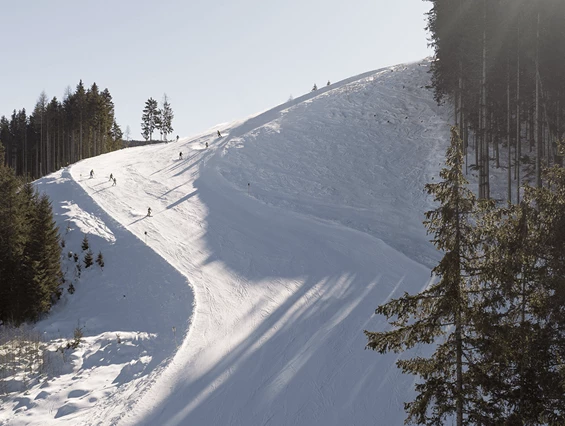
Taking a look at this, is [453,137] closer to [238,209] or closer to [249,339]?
[249,339]

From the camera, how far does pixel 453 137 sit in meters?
9.04

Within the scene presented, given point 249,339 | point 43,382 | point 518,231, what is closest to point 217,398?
point 249,339

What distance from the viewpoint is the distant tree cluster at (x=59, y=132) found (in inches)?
2408

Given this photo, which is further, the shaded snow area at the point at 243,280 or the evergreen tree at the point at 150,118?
the evergreen tree at the point at 150,118

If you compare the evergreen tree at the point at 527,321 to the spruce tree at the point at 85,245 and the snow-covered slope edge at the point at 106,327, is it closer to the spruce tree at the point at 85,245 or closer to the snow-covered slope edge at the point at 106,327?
the snow-covered slope edge at the point at 106,327

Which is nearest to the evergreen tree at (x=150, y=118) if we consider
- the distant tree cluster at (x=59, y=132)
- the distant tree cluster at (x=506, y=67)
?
the distant tree cluster at (x=59, y=132)

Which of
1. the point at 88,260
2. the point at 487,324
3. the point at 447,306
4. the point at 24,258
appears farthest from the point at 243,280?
the point at 487,324

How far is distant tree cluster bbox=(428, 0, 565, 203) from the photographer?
2584 cm

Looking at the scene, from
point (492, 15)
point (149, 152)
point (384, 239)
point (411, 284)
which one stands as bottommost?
point (411, 284)

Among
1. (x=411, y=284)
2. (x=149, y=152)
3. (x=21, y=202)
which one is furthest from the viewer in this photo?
(x=149, y=152)

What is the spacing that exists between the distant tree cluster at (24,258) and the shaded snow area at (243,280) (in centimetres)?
127

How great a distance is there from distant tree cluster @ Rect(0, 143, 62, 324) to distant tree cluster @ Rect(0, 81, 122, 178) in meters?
38.1

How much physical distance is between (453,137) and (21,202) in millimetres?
21061

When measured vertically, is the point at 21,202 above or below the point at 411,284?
above
